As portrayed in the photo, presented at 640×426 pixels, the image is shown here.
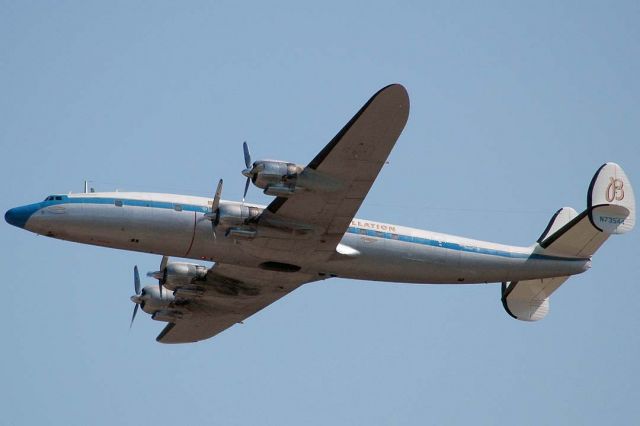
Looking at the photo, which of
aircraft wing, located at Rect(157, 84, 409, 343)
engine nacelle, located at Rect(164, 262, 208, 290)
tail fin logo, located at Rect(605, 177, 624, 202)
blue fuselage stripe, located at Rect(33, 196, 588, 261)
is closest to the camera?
aircraft wing, located at Rect(157, 84, 409, 343)

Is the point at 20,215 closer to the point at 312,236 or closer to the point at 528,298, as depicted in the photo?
the point at 312,236

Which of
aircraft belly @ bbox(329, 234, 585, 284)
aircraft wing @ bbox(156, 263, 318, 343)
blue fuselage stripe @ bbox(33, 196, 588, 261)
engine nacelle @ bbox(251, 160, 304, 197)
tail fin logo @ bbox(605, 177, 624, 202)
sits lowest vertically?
aircraft wing @ bbox(156, 263, 318, 343)

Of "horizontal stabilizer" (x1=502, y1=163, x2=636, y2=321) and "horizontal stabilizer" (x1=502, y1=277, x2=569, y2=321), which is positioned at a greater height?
"horizontal stabilizer" (x1=502, y1=163, x2=636, y2=321)

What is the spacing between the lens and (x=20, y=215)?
28266 mm

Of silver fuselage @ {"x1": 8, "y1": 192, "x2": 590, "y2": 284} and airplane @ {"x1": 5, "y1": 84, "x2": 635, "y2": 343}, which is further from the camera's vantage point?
silver fuselage @ {"x1": 8, "y1": 192, "x2": 590, "y2": 284}

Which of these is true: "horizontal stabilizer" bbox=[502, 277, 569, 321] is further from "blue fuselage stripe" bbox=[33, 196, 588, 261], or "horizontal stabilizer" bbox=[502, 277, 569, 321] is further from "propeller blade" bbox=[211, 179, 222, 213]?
"propeller blade" bbox=[211, 179, 222, 213]

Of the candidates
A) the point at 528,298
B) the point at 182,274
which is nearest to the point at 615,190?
the point at 528,298

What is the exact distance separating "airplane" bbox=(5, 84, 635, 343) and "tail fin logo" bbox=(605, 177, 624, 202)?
0.03m

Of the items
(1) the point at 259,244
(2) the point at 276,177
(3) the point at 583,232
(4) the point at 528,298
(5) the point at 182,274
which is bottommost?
(4) the point at 528,298

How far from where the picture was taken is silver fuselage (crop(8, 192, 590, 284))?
28422 mm

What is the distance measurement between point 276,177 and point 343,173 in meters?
1.81

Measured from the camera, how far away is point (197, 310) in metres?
35.2

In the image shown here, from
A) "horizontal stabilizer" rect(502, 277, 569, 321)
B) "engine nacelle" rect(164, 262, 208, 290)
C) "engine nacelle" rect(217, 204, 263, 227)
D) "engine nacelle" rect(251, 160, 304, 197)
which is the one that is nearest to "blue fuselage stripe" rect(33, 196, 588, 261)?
"engine nacelle" rect(217, 204, 263, 227)

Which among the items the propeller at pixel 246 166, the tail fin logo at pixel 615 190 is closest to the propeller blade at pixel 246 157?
the propeller at pixel 246 166
